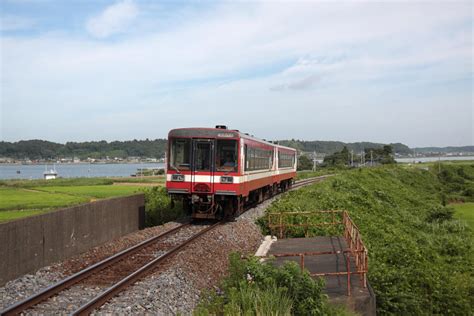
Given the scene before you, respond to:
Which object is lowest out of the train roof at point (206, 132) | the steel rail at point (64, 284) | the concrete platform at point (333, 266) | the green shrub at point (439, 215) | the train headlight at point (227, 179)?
the green shrub at point (439, 215)

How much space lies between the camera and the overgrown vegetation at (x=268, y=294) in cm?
651

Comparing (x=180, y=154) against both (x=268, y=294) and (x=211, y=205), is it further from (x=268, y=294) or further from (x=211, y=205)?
(x=268, y=294)

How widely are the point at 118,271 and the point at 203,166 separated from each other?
6478mm

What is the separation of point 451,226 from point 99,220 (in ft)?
67.4

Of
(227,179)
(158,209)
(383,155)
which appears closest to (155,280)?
(227,179)

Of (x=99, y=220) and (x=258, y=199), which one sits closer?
(x=99, y=220)

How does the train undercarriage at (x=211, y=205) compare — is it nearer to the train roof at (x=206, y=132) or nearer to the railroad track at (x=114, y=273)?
the train roof at (x=206, y=132)

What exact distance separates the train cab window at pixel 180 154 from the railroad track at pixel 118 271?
2.73 meters

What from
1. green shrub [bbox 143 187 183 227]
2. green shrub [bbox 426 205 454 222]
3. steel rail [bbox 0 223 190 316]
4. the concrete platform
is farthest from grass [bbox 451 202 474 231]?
steel rail [bbox 0 223 190 316]

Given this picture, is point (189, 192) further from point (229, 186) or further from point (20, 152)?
point (20, 152)

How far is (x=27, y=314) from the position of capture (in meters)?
6.61

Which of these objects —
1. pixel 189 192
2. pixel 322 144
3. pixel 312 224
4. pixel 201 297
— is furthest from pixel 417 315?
pixel 322 144

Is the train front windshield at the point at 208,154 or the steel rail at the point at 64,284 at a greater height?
the train front windshield at the point at 208,154

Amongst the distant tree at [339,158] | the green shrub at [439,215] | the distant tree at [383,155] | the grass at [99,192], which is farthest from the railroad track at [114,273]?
the distant tree at [383,155]
